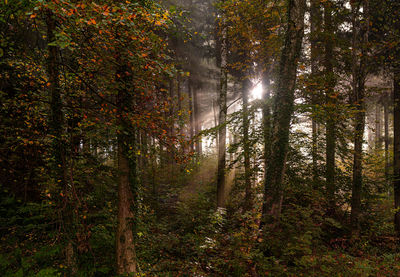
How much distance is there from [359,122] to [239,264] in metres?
6.11

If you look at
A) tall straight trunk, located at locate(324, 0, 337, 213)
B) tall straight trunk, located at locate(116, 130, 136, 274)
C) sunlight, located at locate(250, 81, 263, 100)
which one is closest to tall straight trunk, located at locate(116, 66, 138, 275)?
tall straight trunk, located at locate(116, 130, 136, 274)

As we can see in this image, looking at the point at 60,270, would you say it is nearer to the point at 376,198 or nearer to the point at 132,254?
the point at 132,254

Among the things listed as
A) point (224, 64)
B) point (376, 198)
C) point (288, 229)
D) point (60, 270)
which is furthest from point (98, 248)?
point (376, 198)

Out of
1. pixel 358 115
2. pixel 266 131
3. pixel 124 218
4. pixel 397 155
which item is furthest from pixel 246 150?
pixel 397 155

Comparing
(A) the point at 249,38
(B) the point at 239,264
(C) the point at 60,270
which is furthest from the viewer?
(A) the point at 249,38

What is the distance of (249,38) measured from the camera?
9.09m

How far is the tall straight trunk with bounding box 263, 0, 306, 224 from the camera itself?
555 cm

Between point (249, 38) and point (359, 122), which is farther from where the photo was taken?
point (249, 38)

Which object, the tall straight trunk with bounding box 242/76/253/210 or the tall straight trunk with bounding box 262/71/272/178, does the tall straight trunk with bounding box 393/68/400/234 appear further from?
the tall straight trunk with bounding box 242/76/253/210

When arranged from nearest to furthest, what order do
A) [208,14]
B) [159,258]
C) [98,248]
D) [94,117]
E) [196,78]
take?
[94,117], [98,248], [159,258], [208,14], [196,78]

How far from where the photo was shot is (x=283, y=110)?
5.77 meters

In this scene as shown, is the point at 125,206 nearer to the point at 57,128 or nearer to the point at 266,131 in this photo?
the point at 57,128

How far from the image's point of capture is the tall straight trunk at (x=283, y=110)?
18.2 feet

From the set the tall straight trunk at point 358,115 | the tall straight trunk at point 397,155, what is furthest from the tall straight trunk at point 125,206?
the tall straight trunk at point 397,155
